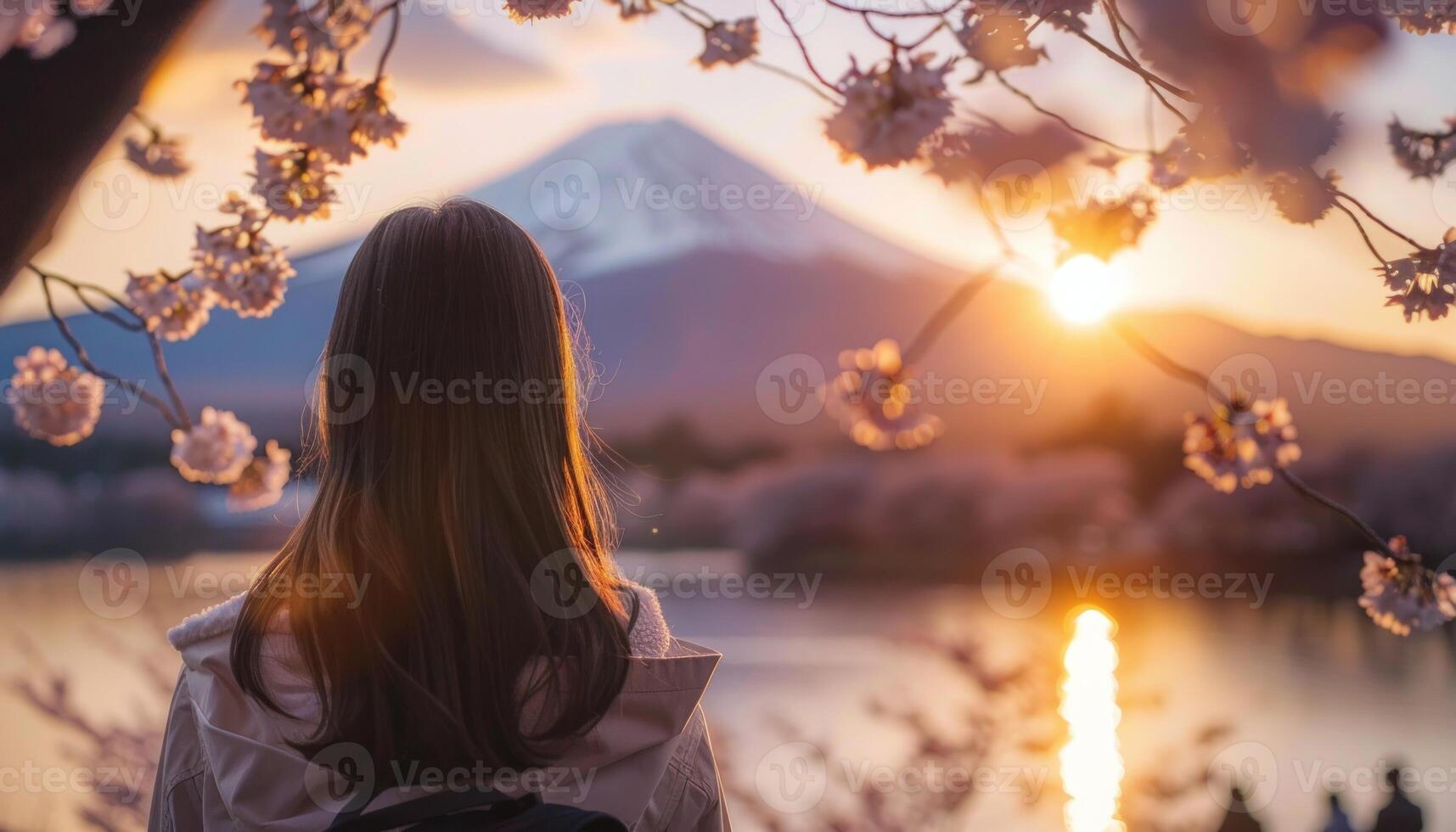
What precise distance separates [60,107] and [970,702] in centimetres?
367

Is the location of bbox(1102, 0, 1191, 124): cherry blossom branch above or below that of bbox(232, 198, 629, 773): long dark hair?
above

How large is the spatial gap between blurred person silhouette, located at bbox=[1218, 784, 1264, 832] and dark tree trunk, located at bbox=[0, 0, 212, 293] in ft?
11.9

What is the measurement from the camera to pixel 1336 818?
119 inches

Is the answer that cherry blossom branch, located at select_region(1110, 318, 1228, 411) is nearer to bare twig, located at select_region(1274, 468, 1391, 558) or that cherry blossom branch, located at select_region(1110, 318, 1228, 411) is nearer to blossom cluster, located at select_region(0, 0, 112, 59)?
bare twig, located at select_region(1274, 468, 1391, 558)

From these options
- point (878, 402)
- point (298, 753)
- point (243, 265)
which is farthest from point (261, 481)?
point (298, 753)

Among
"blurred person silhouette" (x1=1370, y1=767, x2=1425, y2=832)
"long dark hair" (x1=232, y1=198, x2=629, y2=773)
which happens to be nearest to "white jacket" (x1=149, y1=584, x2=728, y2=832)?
"long dark hair" (x1=232, y1=198, x2=629, y2=773)

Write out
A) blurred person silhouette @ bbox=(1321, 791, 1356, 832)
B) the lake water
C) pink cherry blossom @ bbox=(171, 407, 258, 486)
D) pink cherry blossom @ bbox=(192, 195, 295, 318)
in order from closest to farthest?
pink cherry blossom @ bbox=(192, 195, 295, 318)
pink cherry blossom @ bbox=(171, 407, 258, 486)
blurred person silhouette @ bbox=(1321, 791, 1356, 832)
the lake water

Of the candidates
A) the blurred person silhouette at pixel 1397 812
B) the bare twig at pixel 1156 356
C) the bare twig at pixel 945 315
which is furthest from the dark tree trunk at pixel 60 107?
the blurred person silhouette at pixel 1397 812

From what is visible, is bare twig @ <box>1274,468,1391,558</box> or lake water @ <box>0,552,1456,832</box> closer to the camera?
bare twig @ <box>1274,468,1391,558</box>

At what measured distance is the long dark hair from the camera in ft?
2.46

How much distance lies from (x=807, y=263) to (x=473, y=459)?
1144cm

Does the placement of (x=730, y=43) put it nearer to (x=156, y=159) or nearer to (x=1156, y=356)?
(x=1156, y=356)

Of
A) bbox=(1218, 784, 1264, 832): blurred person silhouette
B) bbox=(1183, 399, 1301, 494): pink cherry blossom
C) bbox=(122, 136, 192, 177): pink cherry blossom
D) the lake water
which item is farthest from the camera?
the lake water

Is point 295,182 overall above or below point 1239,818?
above
